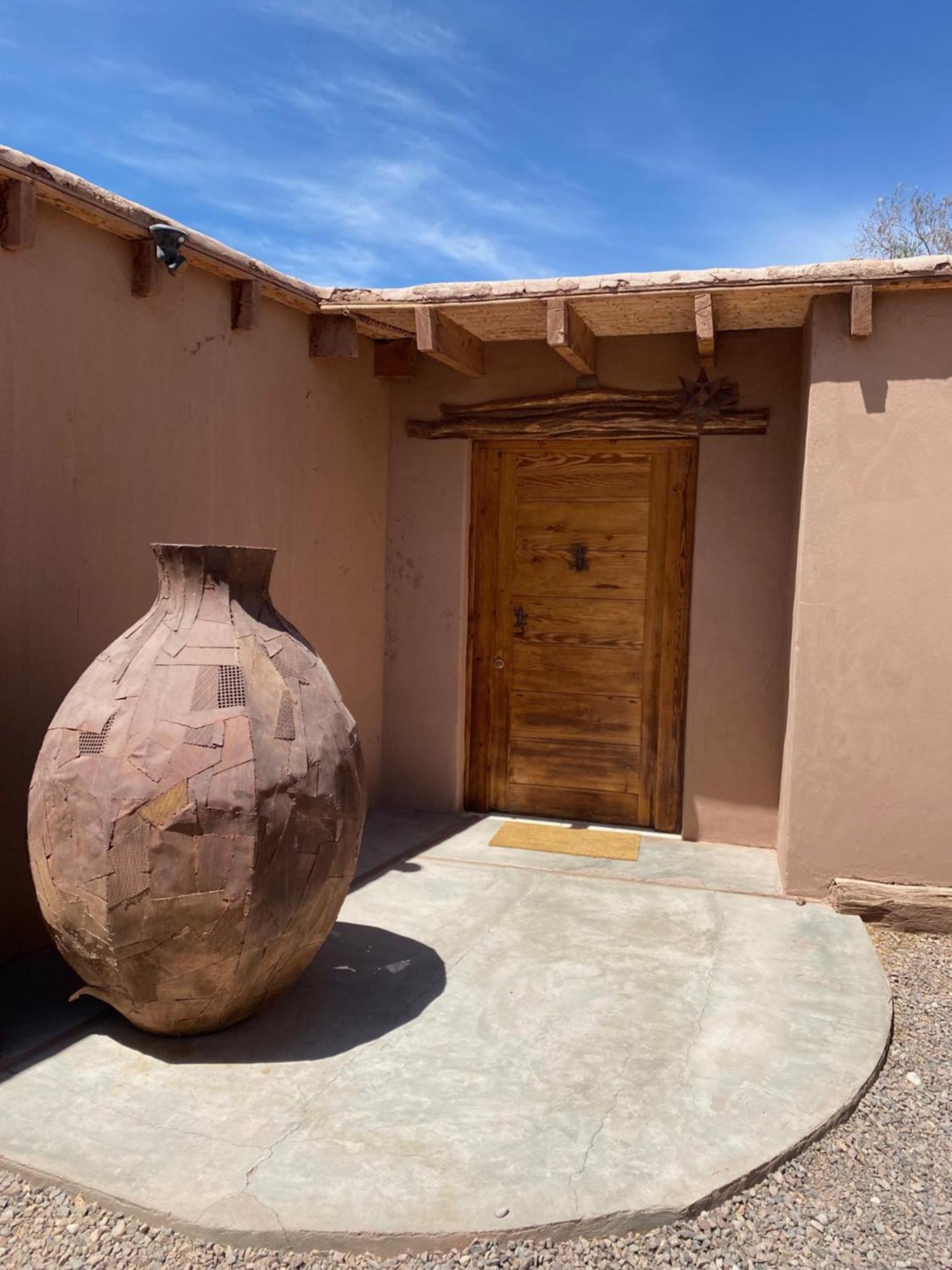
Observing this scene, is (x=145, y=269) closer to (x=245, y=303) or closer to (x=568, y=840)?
(x=245, y=303)

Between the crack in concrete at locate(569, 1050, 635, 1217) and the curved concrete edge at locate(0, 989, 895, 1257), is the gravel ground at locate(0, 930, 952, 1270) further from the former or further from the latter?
the crack in concrete at locate(569, 1050, 635, 1217)

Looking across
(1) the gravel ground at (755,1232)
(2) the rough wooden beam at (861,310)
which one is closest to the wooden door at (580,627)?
(2) the rough wooden beam at (861,310)

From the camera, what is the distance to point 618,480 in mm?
6043

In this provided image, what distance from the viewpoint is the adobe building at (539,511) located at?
3.85 m

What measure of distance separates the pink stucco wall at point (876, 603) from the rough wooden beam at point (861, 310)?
0.43 ft

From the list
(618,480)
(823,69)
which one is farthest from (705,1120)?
(823,69)

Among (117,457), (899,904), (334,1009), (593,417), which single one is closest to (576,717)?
(593,417)

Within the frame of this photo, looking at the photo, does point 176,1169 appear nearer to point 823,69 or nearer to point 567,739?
point 567,739

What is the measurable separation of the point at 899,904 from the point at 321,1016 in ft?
9.23

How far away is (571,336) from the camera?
16.5ft

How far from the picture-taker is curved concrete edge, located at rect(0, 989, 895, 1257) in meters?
2.25

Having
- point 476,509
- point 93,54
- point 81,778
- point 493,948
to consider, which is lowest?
point 493,948

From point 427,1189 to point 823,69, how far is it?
9.83 metres

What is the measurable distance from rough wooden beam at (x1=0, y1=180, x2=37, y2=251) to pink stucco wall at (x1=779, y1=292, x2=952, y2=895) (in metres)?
3.43
